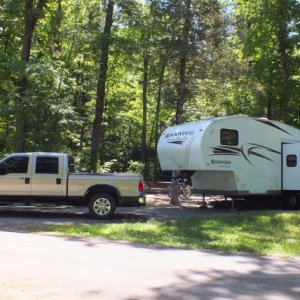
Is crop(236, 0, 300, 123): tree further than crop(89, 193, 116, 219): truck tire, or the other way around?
crop(236, 0, 300, 123): tree

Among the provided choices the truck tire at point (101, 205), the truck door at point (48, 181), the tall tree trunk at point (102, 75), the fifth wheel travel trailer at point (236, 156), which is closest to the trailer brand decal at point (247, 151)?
the fifth wheel travel trailer at point (236, 156)

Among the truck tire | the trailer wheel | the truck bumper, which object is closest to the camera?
the truck bumper

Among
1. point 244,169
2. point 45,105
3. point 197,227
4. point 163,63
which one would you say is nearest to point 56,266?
point 197,227

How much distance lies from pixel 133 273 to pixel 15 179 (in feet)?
27.7

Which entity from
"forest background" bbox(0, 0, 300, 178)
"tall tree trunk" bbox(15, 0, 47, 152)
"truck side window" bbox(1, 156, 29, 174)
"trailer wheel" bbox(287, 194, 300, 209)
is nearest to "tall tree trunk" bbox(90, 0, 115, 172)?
"forest background" bbox(0, 0, 300, 178)

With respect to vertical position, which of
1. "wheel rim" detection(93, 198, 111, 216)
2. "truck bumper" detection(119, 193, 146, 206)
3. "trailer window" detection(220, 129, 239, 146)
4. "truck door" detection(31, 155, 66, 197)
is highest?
"trailer window" detection(220, 129, 239, 146)

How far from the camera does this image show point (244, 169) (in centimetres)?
1908

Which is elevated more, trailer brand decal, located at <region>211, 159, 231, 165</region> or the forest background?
the forest background

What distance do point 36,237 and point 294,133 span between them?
42.6ft

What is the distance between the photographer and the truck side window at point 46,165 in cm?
1546

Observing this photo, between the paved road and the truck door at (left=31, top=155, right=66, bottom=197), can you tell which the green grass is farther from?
the truck door at (left=31, top=155, right=66, bottom=197)

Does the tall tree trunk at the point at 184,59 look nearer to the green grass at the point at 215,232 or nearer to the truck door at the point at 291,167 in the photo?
the truck door at the point at 291,167

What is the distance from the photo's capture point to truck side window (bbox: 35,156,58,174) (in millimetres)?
15461

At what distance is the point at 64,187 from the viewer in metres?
15.3
